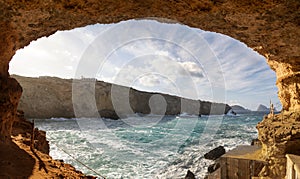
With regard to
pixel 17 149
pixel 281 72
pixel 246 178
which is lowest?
pixel 246 178

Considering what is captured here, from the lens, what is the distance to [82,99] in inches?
1425

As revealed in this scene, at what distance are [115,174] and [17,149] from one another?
580 centimetres

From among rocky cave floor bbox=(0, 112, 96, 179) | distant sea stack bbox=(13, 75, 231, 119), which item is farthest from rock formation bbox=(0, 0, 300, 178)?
distant sea stack bbox=(13, 75, 231, 119)

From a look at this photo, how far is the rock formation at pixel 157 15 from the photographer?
10.8 ft

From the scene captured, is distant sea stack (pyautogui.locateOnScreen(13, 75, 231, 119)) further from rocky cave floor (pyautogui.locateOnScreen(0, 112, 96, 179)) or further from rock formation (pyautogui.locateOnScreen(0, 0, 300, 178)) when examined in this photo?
rock formation (pyautogui.locateOnScreen(0, 0, 300, 178))

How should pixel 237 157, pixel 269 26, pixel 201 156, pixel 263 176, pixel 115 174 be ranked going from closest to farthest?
1. pixel 269 26
2. pixel 263 176
3. pixel 237 157
4. pixel 115 174
5. pixel 201 156

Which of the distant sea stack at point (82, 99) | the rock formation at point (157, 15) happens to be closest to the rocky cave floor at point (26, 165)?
the rock formation at point (157, 15)

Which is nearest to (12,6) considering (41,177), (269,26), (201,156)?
(41,177)

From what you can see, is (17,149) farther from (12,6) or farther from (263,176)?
(263,176)

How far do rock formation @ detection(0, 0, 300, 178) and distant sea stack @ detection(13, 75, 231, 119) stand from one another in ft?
94.1

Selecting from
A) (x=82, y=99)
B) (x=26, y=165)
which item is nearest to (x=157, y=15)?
(x=26, y=165)

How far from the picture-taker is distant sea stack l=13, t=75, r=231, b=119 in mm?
30473

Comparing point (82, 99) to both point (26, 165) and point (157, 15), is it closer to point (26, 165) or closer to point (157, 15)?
point (26, 165)

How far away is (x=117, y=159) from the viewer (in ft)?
41.0
